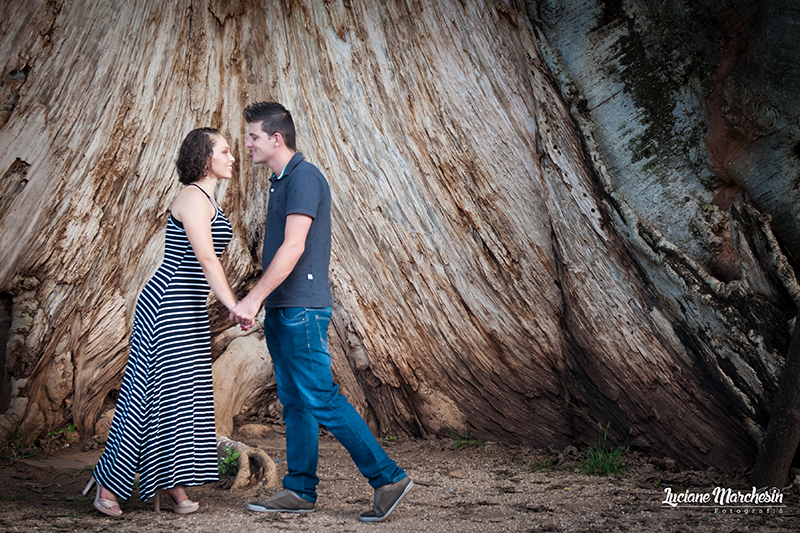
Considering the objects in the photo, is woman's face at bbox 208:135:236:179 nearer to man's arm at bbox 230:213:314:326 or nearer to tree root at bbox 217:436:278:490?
man's arm at bbox 230:213:314:326

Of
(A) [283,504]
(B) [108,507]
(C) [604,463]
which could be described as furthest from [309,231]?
(C) [604,463]

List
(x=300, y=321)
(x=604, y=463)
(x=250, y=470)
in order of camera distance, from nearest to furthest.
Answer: (x=300, y=321) → (x=604, y=463) → (x=250, y=470)

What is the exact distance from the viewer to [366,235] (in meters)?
4.86

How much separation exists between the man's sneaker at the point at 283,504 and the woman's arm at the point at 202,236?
3.42 feet

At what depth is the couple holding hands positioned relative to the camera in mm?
3008

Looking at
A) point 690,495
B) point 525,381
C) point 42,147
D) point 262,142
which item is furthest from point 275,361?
point 42,147

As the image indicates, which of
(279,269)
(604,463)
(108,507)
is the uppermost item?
(279,269)

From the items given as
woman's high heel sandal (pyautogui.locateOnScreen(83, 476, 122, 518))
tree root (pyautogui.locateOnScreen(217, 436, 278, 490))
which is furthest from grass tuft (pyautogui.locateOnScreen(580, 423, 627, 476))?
woman's high heel sandal (pyautogui.locateOnScreen(83, 476, 122, 518))

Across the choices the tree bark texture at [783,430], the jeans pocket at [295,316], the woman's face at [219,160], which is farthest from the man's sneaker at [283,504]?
the tree bark texture at [783,430]

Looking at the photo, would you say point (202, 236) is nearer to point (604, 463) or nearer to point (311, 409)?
point (311, 409)

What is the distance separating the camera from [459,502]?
3402 millimetres

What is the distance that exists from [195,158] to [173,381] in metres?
1.21

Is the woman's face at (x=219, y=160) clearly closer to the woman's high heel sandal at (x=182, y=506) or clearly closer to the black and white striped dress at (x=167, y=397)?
the black and white striped dress at (x=167, y=397)

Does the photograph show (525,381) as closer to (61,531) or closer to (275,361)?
(275,361)
